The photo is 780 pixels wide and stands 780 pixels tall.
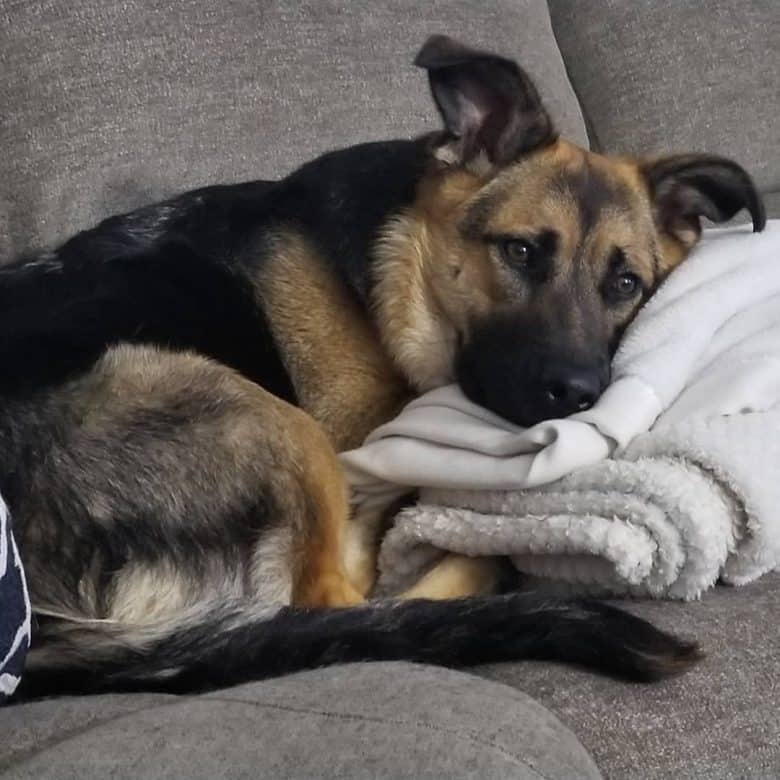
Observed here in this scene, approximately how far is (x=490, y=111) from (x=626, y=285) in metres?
0.38

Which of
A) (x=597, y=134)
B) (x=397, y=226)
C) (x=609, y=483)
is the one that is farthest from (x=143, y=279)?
(x=597, y=134)

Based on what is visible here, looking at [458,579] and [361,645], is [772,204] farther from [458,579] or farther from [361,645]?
Answer: [361,645]

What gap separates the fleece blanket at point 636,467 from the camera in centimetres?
132

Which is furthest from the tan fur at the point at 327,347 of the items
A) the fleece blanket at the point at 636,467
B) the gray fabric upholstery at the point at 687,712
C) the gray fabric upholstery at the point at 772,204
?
the gray fabric upholstery at the point at 772,204

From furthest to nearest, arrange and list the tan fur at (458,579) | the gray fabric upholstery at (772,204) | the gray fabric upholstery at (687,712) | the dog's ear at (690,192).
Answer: the gray fabric upholstery at (772,204) → the dog's ear at (690,192) → the tan fur at (458,579) → the gray fabric upholstery at (687,712)

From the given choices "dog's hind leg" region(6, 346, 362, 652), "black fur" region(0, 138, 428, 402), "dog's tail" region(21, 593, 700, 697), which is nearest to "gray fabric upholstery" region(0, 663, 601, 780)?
"dog's tail" region(21, 593, 700, 697)

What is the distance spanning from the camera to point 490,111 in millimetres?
1893

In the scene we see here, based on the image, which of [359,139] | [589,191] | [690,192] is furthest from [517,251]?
[359,139]

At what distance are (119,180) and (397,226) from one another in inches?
22.4

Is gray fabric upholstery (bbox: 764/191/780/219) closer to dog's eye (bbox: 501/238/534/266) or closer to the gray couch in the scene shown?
the gray couch

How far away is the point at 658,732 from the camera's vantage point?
108cm

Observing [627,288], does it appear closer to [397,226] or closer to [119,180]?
[397,226]

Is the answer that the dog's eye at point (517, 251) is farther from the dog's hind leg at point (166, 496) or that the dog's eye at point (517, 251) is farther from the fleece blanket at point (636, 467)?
the dog's hind leg at point (166, 496)

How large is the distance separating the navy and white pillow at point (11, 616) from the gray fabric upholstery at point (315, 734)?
0.05 meters
